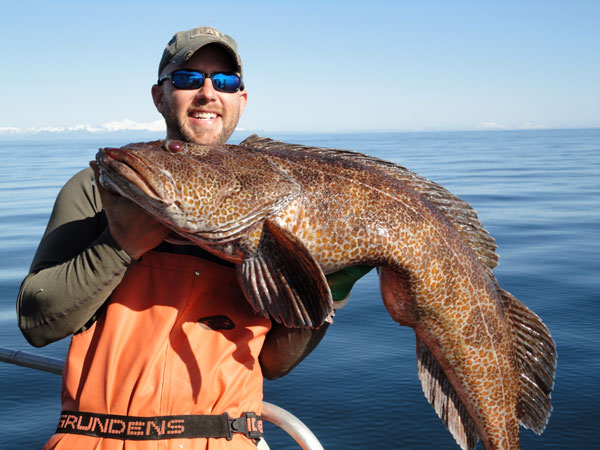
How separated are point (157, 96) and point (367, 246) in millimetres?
1448

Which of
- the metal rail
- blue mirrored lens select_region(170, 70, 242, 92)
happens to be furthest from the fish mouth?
the metal rail

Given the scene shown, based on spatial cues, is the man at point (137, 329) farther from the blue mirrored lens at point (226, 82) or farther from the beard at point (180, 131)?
the blue mirrored lens at point (226, 82)

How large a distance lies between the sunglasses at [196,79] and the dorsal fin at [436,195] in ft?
1.09

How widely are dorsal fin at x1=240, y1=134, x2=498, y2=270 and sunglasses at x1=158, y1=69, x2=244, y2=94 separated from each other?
333 mm

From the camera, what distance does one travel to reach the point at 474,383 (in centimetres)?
303

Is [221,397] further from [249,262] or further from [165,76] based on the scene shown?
[165,76]

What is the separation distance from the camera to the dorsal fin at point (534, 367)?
10.3 feet

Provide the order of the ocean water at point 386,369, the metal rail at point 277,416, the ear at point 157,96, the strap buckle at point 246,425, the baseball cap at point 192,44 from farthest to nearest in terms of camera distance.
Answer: the ocean water at point 386,369, the ear at point 157,96, the baseball cap at point 192,44, the metal rail at point 277,416, the strap buckle at point 246,425

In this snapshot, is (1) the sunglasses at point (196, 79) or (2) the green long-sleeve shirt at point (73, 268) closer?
(2) the green long-sleeve shirt at point (73, 268)

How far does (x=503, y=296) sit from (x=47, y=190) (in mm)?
23452

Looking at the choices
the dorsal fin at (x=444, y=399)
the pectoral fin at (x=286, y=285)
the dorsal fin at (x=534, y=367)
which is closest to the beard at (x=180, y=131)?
the pectoral fin at (x=286, y=285)

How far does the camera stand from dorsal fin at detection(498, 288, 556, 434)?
10.3ft

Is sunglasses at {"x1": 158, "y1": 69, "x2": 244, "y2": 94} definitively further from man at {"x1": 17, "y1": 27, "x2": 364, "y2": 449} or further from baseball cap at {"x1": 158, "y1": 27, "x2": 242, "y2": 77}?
man at {"x1": 17, "y1": 27, "x2": 364, "y2": 449}

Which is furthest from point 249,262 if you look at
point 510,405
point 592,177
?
point 592,177
